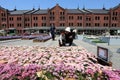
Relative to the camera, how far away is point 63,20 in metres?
104

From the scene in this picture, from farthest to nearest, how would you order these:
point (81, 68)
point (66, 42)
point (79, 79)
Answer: point (66, 42) < point (81, 68) < point (79, 79)

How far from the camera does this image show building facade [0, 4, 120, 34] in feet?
336

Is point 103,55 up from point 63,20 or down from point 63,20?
down

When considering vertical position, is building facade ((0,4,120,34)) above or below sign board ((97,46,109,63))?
above

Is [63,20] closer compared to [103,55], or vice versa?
[103,55]

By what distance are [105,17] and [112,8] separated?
4.32m

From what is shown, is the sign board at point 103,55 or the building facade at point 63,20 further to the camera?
the building facade at point 63,20

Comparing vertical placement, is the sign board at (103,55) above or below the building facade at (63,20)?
below

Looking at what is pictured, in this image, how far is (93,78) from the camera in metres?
6.68

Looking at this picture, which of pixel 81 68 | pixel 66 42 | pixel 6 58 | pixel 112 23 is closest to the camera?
pixel 81 68

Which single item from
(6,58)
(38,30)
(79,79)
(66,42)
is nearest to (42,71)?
(79,79)

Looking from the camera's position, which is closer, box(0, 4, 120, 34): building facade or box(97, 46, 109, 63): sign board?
box(97, 46, 109, 63): sign board

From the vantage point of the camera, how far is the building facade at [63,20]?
336 ft

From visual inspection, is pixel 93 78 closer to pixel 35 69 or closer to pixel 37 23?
pixel 35 69
